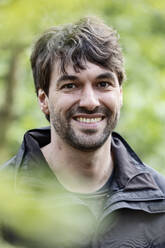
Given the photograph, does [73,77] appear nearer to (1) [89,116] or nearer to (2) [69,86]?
(2) [69,86]

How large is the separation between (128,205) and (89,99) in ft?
1.79

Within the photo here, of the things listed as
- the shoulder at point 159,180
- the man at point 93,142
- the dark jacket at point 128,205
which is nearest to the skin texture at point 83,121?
the man at point 93,142

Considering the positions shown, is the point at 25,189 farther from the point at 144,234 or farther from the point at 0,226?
the point at 144,234

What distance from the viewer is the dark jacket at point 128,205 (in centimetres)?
230

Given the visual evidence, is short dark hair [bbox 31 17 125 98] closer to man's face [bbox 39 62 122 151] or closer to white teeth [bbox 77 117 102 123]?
man's face [bbox 39 62 122 151]

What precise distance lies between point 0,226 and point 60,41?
2.03 meters

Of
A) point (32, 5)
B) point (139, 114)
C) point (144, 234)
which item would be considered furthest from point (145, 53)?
point (32, 5)

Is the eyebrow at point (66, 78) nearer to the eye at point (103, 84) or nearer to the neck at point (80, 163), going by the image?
the eye at point (103, 84)

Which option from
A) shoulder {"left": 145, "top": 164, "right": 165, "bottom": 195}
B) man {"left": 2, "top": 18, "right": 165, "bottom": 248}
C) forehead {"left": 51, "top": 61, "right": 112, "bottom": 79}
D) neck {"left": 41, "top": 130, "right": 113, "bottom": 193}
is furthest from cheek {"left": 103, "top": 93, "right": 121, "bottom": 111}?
shoulder {"left": 145, "top": 164, "right": 165, "bottom": 195}

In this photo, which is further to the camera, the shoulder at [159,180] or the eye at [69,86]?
the shoulder at [159,180]

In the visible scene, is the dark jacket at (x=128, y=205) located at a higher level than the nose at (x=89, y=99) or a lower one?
lower

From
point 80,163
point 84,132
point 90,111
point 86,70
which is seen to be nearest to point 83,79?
point 86,70

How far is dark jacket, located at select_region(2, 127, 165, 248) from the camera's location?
2.30 m

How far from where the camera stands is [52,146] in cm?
270
